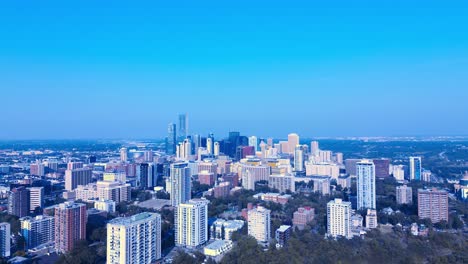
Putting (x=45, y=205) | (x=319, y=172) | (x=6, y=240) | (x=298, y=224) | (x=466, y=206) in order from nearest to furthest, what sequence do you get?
(x=6, y=240)
(x=298, y=224)
(x=466, y=206)
(x=45, y=205)
(x=319, y=172)

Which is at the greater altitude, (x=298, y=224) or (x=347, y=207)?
Result: (x=347, y=207)

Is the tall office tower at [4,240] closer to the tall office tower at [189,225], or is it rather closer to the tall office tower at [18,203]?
the tall office tower at [18,203]

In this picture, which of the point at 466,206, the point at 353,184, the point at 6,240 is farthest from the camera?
the point at 353,184

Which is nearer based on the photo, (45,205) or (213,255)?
(213,255)

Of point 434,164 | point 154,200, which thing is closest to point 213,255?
point 154,200

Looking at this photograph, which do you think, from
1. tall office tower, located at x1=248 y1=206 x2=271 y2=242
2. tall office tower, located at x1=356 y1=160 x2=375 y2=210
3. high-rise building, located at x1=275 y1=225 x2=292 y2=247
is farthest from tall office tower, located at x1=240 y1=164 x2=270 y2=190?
high-rise building, located at x1=275 y1=225 x2=292 y2=247

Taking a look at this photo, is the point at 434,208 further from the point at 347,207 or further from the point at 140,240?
the point at 140,240
